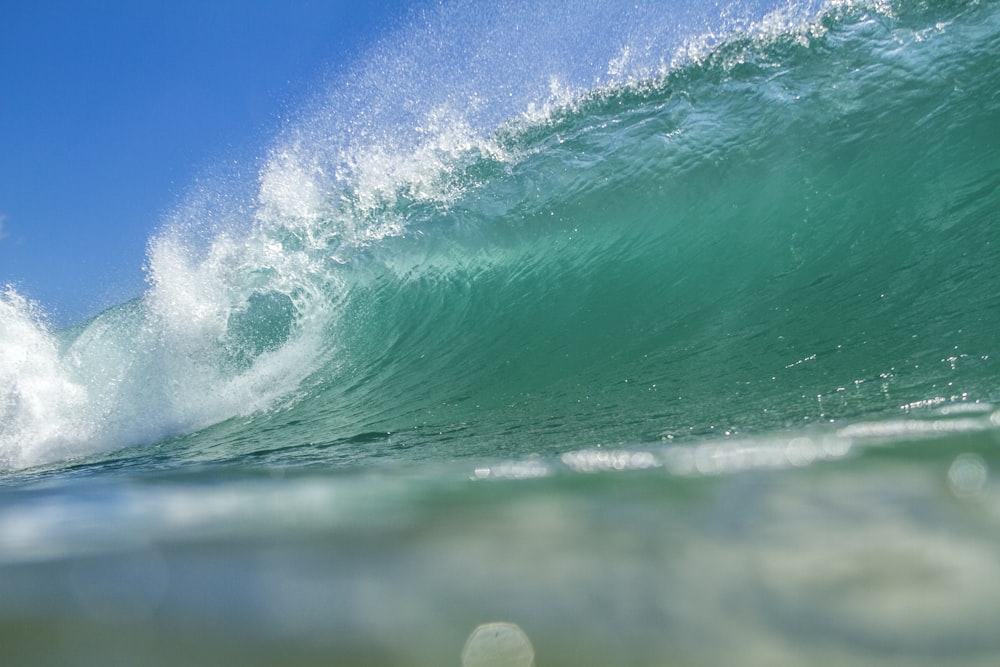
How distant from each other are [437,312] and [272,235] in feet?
9.65

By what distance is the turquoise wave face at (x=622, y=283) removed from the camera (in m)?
3.57

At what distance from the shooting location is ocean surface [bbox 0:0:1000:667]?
765 mm

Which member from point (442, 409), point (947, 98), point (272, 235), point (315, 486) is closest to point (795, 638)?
point (315, 486)

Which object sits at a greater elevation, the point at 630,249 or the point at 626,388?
the point at 630,249

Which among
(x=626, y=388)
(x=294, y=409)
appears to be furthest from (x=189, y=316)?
(x=626, y=388)

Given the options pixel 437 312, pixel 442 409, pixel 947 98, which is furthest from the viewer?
pixel 437 312

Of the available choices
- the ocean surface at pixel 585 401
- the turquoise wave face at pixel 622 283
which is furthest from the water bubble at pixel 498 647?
the turquoise wave face at pixel 622 283

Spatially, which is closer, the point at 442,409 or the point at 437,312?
the point at 442,409

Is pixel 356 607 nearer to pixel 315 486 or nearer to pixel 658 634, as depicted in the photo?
pixel 658 634

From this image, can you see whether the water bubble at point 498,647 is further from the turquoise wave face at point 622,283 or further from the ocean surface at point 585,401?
the turquoise wave face at point 622,283

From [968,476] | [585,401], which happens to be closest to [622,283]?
[585,401]

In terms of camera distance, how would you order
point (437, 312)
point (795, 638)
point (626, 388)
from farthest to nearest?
point (437, 312) → point (626, 388) → point (795, 638)

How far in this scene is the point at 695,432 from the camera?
240cm

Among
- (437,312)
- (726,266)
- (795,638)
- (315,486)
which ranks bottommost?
(795,638)
